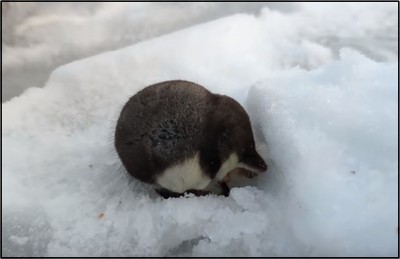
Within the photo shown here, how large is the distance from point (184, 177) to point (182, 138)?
18 cm

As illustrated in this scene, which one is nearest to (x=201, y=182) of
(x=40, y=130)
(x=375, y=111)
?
(x=375, y=111)

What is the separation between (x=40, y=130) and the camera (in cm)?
338

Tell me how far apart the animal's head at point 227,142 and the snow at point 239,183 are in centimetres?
9

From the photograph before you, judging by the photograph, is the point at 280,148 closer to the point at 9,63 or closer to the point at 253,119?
the point at 253,119

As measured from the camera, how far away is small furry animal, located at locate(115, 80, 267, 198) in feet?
8.90

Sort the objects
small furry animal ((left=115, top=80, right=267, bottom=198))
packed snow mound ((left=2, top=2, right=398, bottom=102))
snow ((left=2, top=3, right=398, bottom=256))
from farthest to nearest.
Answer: packed snow mound ((left=2, top=2, right=398, bottom=102)) → small furry animal ((left=115, top=80, right=267, bottom=198)) → snow ((left=2, top=3, right=398, bottom=256))

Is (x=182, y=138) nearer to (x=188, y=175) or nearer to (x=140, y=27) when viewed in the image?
(x=188, y=175)

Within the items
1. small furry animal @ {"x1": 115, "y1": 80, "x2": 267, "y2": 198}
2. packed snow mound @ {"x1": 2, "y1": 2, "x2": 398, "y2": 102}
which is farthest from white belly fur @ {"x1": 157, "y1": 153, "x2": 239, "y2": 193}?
packed snow mound @ {"x1": 2, "y1": 2, "x2": 398, "y2": 102}

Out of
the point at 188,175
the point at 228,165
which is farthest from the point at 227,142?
the point at 188,175

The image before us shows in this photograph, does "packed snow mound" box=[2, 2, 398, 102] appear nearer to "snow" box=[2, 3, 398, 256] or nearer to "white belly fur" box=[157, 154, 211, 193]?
"snow" box=[2, 3, 398, 256]

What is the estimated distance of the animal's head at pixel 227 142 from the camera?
2.74 metres

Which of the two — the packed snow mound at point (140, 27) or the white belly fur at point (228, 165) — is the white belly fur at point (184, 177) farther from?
the packed snow mound at point (140, 27)

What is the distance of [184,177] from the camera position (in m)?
2.76

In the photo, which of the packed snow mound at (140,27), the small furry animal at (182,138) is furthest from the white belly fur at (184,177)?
the packed snow mound at (140,27)
